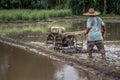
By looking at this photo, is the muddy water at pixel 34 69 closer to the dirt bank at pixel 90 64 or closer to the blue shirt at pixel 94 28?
the dirt bank at pixel 90 64

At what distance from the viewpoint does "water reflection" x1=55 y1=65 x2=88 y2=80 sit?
389 inches

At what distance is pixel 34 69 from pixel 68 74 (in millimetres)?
1409

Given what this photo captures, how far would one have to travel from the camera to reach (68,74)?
34.4ft

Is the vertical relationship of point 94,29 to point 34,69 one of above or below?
above

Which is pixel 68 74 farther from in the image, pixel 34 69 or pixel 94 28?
pixel 94 28

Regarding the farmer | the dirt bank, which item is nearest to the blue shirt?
the farmer

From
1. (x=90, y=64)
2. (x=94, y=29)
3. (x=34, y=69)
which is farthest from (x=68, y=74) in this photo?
(x=94, y=29)

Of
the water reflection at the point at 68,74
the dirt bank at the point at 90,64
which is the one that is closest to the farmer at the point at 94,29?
the dirt bank at the point at 90,64

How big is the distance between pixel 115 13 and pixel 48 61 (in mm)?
38451

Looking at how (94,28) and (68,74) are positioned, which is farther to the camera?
(94,28)

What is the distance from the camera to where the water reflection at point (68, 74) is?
9887mm

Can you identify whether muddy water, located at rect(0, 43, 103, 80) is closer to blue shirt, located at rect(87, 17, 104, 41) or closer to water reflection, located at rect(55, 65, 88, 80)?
water reflection, located at rect(55, 65, 88, 80)

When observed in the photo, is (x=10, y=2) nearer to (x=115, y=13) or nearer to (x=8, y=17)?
(x=115, y=13)

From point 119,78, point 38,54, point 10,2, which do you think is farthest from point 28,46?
point 10,2
